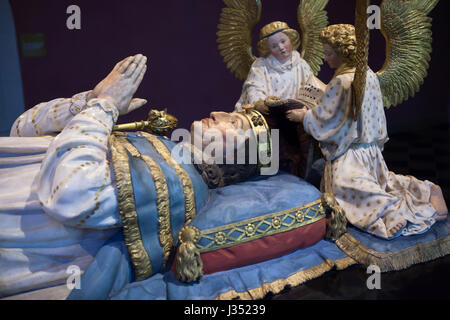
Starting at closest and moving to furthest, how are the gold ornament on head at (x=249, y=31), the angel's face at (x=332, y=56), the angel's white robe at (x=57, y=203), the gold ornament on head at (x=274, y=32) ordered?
the angel's white robe at (x=57, y=203) → the angel's face at (x=332, y=56) → the gold ornament on head at (x=274, y=32) → the gold ornament on head at (x=249, y=31)

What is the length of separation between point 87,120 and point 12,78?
1847mm

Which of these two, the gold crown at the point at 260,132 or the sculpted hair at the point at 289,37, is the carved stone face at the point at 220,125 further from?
the sculpted hair at the point at 289,37

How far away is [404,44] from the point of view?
6.98ft

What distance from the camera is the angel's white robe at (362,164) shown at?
1.91 metres

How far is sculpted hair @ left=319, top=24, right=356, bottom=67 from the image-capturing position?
6.35ft

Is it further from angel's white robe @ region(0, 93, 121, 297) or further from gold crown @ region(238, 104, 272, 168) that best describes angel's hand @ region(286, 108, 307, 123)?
angel's white robe @ region(0, 93, 121, 297)

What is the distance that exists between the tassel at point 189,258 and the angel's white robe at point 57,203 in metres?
0.27

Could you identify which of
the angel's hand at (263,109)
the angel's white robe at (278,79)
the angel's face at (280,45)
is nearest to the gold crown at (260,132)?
the angel's hand at (263,109)

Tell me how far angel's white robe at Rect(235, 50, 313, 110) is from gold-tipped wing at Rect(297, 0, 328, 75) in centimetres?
19

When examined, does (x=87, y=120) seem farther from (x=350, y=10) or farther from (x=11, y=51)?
(x=350, y=10)

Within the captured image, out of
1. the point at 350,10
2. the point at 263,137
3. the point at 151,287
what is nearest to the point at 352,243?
the point at 263,137

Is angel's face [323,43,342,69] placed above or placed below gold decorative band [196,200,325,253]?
above

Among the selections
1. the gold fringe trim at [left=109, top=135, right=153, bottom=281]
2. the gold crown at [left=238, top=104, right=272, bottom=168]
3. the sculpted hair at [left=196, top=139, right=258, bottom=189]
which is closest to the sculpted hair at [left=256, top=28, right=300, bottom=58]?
the gold crown at [left=238, top=104, right=272, bottom=168]

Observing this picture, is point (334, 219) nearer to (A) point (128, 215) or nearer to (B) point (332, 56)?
(B) point (332, 56)
